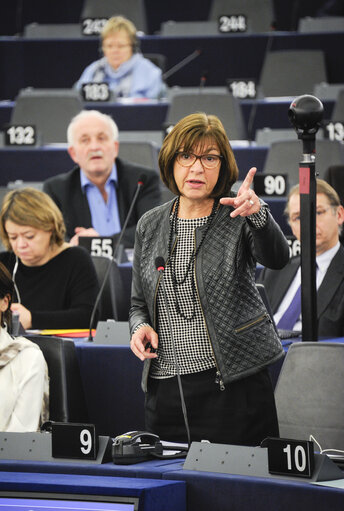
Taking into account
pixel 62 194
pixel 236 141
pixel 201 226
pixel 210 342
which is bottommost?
pixel 210 342

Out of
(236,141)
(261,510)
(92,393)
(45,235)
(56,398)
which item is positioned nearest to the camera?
(261,510)

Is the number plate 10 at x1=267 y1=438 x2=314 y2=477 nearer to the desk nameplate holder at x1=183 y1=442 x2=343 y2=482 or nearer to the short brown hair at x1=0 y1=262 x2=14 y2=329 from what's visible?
the desk nameplate holder at x1=183 y1=442 x2=343 y2=482

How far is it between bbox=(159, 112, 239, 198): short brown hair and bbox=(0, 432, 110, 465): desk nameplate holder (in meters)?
0.65

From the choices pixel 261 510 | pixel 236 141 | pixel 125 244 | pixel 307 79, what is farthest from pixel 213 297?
pixel 307 79

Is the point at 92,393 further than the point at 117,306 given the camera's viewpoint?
No

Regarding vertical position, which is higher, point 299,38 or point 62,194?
point 299,38

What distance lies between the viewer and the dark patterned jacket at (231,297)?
2393 mm

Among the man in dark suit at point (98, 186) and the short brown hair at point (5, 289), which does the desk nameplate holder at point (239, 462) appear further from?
the man in dark suit at point (98, 186)

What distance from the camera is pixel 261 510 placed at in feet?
6.32

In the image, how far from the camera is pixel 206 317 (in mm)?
2402

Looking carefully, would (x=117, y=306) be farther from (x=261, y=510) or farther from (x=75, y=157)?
(x=261, y=510)

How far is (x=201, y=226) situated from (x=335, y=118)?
4256 mm

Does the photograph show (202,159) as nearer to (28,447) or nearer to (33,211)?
(28,447)

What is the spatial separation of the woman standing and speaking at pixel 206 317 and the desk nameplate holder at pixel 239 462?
13.9 inches
